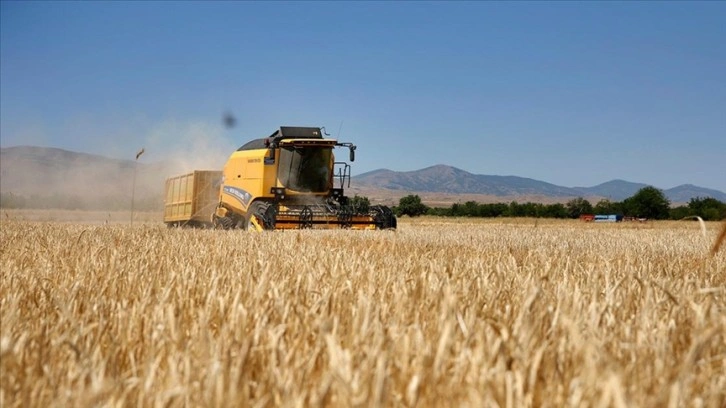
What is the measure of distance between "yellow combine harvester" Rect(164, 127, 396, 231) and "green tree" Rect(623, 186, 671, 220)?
2750 inches

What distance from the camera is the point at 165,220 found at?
25516 millimetres

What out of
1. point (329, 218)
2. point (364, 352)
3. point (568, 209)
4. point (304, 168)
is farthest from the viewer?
point (568, 209)

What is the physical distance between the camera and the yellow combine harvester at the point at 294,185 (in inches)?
715

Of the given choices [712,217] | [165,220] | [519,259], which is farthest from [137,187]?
[712,217]

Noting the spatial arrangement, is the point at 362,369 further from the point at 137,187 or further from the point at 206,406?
the point at 137,187

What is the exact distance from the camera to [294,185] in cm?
1948

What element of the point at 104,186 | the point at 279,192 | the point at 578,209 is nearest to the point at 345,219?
the point at 279,192

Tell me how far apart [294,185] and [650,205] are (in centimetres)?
7176

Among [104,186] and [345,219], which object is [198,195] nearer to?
[345,219]

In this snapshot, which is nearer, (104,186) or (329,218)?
(329,218)

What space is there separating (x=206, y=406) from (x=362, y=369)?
445mm

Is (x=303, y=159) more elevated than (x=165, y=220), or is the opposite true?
(x=303, y=159)

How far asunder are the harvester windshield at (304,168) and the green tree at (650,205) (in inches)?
2751

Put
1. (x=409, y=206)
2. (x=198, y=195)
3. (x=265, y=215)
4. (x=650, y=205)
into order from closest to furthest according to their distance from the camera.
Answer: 1. (x=265, y=215)
2. (x=198, y=195)
3. (x=409, y=206)
4. (x=650, y=205)
